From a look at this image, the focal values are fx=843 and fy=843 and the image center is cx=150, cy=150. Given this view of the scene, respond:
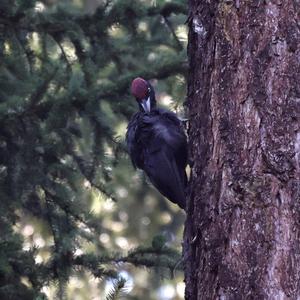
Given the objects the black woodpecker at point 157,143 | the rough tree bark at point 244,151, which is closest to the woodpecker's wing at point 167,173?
the black woodpecker at point 157,143

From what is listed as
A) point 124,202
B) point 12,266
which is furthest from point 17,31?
point 124,202

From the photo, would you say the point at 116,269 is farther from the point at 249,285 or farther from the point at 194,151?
the point at 249,285

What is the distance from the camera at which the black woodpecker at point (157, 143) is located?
507 centimetres

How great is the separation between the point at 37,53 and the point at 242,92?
226cm

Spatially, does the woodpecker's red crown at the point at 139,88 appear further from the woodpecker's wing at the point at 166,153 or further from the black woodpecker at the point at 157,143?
the woodpecker's wing at the point at 166,153

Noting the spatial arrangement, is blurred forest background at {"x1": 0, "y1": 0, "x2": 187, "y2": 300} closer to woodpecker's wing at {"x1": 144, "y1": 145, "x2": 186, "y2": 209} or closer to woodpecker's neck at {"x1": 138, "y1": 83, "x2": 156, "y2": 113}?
woodpecker's neck at {"x1": 138, "y1": 83, "x2": 156, "y2": 113}

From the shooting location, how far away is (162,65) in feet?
17.1

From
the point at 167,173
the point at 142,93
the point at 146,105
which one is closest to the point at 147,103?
the point at 146,105

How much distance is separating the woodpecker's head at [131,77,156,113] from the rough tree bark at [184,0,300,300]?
3.44 feet

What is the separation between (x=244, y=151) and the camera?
11.7 feet

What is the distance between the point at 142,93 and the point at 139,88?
0.13ft

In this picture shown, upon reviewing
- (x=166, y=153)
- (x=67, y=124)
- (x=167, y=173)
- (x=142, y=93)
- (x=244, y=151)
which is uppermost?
(x=142, y=93)

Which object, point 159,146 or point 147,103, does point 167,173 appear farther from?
point 147,103

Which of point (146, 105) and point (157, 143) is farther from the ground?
point (146, 105)
